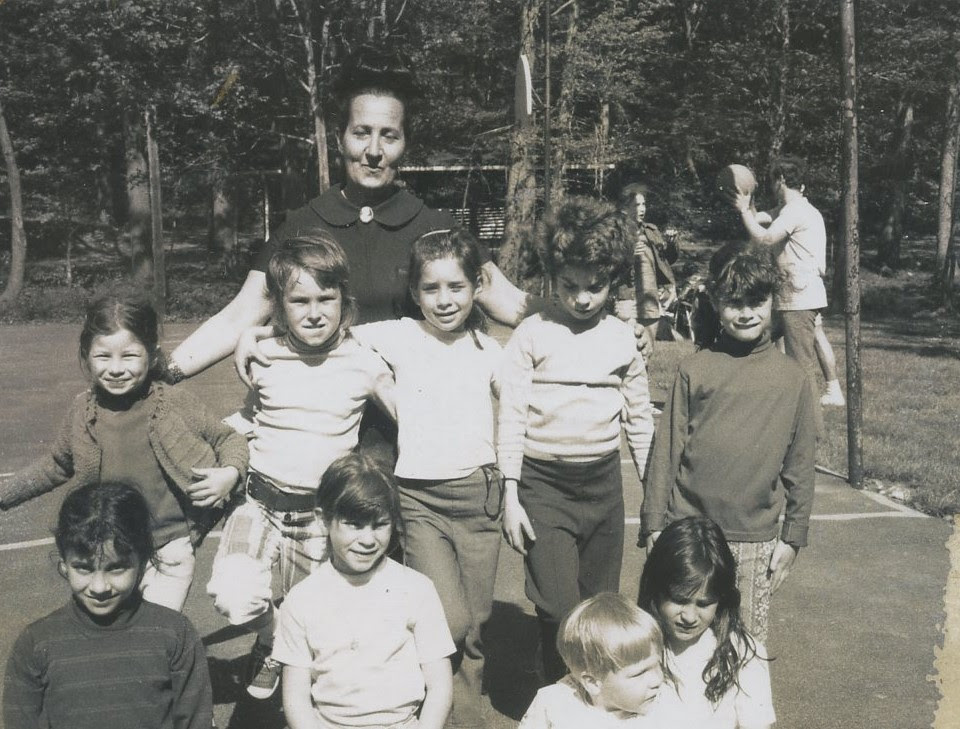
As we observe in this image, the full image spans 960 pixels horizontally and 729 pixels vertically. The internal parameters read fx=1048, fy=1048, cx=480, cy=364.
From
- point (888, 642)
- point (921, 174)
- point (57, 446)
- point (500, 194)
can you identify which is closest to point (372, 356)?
point (57, 446)

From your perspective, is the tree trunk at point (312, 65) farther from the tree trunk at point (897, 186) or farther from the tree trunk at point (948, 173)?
the tree trunk at point (897, 186)

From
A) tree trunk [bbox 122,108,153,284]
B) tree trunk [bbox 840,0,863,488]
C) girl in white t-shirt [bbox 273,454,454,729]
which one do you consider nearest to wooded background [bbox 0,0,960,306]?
tree trunk [bbox 122,108,153,284]

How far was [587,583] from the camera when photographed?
12.0 ft

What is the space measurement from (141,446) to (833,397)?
796 centimetres

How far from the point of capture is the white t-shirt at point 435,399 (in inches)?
131

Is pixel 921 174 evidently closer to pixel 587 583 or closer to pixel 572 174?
pixel 572 174

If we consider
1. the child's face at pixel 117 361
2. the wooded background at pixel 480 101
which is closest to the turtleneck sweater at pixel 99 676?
the child's face at pixel 117 361

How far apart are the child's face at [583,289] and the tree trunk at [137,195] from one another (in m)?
21.0

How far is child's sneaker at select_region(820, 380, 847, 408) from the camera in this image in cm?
979

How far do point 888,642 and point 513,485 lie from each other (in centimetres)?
214

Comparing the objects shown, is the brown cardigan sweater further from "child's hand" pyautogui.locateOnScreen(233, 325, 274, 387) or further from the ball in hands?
the ball in hands

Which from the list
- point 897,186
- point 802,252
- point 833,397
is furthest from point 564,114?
point 802,252

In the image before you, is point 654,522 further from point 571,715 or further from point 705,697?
point 571,715

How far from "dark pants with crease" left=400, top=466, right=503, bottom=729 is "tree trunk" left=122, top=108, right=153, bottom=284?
69.1ft
